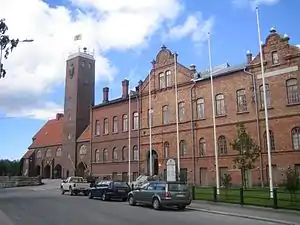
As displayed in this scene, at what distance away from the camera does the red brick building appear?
132 feet

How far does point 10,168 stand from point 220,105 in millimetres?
61184

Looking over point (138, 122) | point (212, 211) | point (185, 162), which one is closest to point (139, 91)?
point (138, 122)

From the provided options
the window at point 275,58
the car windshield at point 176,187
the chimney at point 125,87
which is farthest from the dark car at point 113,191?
the chimney at point 125,87

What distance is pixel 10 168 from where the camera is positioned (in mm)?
90000

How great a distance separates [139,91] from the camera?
187ft

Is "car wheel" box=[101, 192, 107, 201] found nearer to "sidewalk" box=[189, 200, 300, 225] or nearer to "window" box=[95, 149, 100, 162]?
"sidewalk" box=[189, 200, 300, 225]

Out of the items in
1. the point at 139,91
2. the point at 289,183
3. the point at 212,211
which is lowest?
the point at 212,211

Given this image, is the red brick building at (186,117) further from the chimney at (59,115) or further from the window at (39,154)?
the chimney at (59,115)

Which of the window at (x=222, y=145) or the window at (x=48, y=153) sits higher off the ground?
the window at (x=48, y=153)

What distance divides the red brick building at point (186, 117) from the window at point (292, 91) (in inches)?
3.8

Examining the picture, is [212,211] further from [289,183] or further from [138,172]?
[138,172]

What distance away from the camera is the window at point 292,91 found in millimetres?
39375

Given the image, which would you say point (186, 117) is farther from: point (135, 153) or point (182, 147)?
point (135, 153)

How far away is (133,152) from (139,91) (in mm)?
8839
